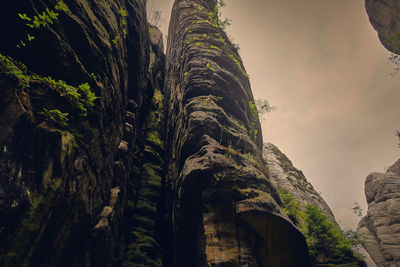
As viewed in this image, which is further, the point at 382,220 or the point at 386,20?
the point at 382,220

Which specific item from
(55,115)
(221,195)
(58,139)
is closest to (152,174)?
(221,195)

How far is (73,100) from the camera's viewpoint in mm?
6809

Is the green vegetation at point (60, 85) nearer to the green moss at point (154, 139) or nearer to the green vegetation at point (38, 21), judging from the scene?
the green vegetation at point (38, 21)

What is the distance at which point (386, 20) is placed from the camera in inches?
A: 942

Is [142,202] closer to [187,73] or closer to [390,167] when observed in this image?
[187,73]

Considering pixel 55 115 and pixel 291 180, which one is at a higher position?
pixel 291 180

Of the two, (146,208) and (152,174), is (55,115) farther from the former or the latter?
(152,174)

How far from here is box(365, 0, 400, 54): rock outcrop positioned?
73.3 ft

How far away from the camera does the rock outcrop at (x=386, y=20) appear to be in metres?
22.4

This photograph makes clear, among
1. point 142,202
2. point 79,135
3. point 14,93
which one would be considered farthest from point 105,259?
point 14,93

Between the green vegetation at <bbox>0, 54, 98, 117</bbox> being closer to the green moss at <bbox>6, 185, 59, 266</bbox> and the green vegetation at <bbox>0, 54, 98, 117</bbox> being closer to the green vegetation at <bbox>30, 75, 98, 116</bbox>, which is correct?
the green vegetation at <bbox>30, 75, 98, 116</bbox>

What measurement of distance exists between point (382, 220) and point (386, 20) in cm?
3073

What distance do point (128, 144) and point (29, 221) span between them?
26.0ft

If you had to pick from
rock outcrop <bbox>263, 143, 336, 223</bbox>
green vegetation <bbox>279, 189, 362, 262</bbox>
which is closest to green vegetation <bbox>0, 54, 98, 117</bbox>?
green vegetation <bbox>279, 189, 362, 262</bbox>
